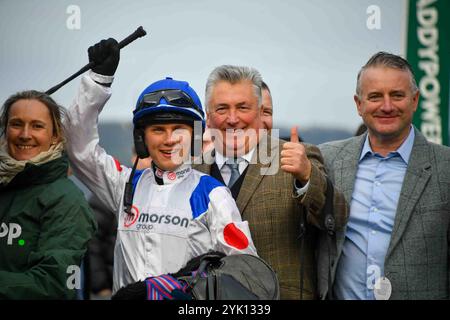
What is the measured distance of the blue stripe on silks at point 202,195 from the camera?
317 centimetres

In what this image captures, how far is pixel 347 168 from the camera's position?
3.65 meters

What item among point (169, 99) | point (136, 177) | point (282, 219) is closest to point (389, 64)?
point (282, 219)

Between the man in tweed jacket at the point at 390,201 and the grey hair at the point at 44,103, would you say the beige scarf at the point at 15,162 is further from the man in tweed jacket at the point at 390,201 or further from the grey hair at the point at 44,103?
the man in tweed jacket at the point at 390,201

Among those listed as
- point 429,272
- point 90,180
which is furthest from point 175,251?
point 429,272

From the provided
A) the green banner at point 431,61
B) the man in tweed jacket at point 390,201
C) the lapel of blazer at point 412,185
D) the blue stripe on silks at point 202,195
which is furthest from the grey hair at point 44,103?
the green banner at point 431,61

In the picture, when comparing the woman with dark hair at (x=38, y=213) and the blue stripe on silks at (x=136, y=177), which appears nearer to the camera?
the woman with dark hair at (x=38, y=213)

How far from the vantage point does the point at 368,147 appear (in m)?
3.71

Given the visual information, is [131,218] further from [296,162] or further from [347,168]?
[347,168]

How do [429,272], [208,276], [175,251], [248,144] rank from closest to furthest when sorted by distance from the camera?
[208,276]
[175,251]
[429,272]
[248,144]

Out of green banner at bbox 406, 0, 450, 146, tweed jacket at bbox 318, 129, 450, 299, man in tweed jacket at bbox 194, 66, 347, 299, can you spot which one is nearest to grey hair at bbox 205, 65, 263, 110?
man in tweed jacket at bbox 194, 66, 347, 299

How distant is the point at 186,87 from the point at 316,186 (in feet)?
2.44

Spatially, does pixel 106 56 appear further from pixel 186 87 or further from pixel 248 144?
pixel 248 144

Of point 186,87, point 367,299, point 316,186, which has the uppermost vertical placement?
point 186,87

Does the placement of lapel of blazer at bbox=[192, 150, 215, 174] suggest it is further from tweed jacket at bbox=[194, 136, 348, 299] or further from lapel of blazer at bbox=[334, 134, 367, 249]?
lapel of blazer at bbox=[334, 134, 367, 249]
